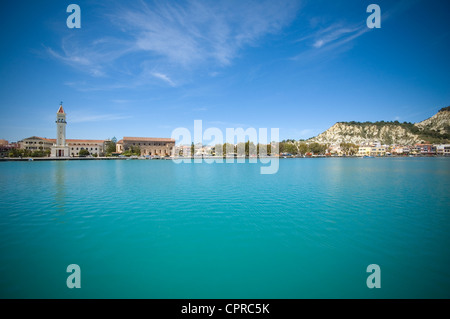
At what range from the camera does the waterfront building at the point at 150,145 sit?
10875cm

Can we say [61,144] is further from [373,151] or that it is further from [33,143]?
[373,151]

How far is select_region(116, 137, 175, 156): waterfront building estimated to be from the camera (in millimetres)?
108750

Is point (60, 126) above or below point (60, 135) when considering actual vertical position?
above

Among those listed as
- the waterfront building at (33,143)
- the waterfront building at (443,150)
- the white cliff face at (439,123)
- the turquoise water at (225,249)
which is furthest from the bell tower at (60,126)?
the white cliff face at (439,123)

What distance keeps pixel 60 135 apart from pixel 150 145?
127 ft

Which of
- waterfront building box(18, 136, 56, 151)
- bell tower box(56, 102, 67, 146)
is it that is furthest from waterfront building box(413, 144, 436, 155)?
waterfront building box(18, 136, 56, 151)

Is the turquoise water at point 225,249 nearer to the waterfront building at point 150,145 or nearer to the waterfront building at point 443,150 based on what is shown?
the waterfront building at point 150,145

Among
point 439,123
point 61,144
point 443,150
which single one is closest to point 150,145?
point 61,144

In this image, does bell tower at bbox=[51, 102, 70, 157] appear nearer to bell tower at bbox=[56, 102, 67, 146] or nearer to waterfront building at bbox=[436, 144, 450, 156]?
bell tower at bbox=[56, 102, 67, 146]

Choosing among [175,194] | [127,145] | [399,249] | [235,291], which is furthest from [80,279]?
[127,145]

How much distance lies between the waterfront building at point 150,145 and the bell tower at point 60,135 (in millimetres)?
27227

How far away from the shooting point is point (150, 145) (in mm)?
111312
